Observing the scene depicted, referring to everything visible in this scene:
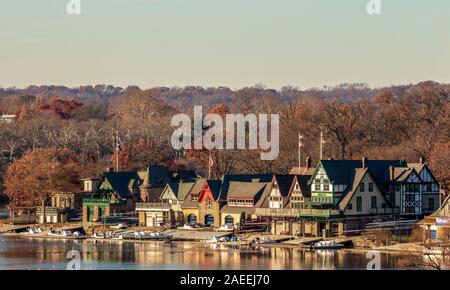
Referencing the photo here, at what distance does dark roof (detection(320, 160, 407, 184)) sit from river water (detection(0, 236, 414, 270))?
6516 millimetres

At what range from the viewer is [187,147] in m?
87.0

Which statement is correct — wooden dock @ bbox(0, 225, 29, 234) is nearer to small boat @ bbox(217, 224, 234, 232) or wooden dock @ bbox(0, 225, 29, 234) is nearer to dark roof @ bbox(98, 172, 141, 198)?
dark roof @ bbox(98, 172, 141, 198)

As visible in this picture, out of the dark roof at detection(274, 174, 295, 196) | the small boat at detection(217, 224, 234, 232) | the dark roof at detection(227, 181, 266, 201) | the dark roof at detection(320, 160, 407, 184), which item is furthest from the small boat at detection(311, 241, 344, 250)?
the dark roof at detection(227, 181, 266, 201)

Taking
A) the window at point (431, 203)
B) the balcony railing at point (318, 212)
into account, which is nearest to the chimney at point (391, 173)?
the window at point (431, 203)

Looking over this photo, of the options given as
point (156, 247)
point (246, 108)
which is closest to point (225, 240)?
point (156, 247)

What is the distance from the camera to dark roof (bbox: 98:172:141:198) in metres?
68.2

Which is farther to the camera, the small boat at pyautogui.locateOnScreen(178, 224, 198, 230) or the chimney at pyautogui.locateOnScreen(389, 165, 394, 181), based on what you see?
the small boat at pyautogui.locateOnScreen(178, 224, 198, 230)

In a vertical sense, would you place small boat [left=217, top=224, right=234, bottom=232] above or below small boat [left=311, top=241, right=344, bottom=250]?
above

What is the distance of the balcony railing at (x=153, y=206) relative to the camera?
63844mm

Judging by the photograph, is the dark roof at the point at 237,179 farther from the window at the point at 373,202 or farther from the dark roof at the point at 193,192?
Result: the window at the point at 373,202

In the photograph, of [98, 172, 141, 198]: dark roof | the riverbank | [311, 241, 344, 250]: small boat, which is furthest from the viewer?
[98, 172, 141, 198]: dark roof

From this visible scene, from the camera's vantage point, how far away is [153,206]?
211 ft

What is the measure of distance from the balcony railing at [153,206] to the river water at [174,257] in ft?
27.9
